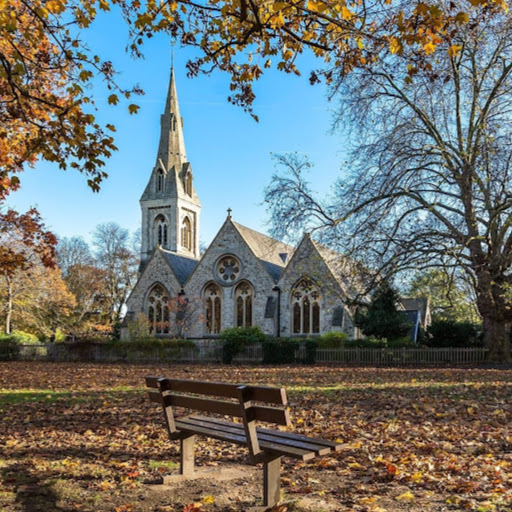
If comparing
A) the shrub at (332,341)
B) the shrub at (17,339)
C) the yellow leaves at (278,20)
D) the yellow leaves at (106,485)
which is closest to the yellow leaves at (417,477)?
the yellow leaves at (106,485)

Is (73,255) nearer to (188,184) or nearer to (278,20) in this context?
(188,184)

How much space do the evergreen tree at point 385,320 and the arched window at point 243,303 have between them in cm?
925

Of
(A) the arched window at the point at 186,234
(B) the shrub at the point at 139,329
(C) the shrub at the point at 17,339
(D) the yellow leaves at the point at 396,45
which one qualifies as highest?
(A) the arched window at the point at 186,234

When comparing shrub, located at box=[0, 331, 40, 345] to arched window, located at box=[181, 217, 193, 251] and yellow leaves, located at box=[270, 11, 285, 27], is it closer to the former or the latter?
arched window, located at box=[181, 217, 193, 251]

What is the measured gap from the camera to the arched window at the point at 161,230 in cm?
5456

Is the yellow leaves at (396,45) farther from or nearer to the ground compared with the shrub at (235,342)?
farther from the ground

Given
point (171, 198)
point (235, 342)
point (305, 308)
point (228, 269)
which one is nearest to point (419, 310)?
point (305, 308)

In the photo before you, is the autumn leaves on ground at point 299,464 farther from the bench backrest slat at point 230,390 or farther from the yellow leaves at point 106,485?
the bench backrest slat at point 230,390

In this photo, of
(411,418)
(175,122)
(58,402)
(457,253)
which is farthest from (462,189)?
(175,122)

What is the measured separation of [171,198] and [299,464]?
162ft

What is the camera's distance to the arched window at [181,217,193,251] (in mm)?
55703

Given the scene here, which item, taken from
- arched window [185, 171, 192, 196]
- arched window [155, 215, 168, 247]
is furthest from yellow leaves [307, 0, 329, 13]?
arched window [185, 171, 192, 196]

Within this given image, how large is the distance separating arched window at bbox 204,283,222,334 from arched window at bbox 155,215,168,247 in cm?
1542

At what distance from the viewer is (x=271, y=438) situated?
5008mm
